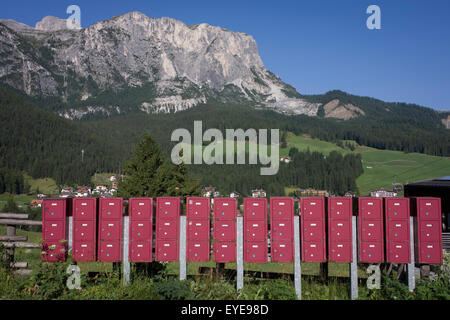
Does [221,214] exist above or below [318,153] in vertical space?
below

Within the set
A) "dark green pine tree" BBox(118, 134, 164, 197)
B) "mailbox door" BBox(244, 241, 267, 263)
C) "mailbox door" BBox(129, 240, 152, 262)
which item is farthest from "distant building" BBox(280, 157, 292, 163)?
"mailbox door" BBox(129, 240, 152, 262)

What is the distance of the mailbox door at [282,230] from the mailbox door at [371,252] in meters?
1.70

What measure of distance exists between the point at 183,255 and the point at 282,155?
154555 millimetres

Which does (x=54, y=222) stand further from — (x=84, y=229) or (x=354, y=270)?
(x=354, y=270)

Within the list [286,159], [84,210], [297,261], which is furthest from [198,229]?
[286,159]

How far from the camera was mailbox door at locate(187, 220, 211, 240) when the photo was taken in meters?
8.41

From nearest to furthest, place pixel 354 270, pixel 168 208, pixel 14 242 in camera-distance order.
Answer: pixel 354 270
pixel 168 208
pixel 14 242

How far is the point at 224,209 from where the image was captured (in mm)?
8398

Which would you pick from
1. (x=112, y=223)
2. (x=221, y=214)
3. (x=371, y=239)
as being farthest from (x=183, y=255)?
(x=371, y=239)

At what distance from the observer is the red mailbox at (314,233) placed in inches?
330

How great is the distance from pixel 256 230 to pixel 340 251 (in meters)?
2.01
